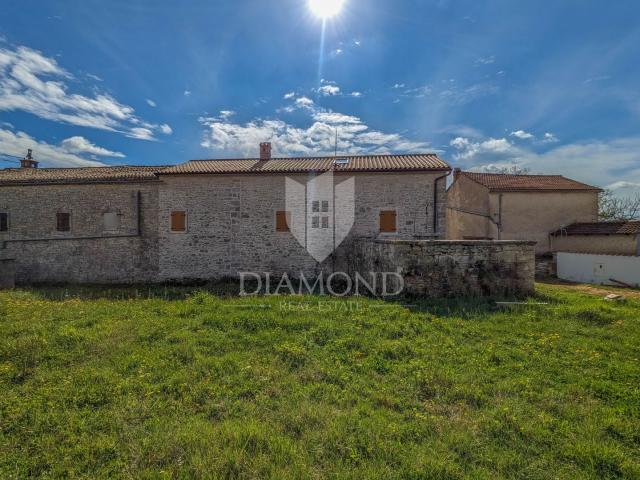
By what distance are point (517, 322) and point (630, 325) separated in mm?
2088

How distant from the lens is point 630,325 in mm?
5844

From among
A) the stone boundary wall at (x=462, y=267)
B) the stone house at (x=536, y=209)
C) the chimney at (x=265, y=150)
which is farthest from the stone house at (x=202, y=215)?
the stone house at (x=536, y=209)

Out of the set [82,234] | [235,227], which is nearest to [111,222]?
[82,234]

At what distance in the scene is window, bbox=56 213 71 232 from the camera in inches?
534

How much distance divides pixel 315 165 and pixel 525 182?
A: 545 inches

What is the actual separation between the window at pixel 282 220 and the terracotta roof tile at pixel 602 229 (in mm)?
15360

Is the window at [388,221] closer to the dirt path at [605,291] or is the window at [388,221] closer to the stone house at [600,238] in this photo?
the dirt path at [605,291]

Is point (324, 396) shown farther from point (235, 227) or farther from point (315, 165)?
point (315, 165)

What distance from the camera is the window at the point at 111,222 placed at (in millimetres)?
13484

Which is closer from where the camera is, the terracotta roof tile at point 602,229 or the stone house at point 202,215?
the stone house at point 202,215

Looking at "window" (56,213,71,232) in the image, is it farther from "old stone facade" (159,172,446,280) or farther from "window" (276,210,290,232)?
"window" (276,210,290,232)

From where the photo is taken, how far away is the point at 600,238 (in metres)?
15.6

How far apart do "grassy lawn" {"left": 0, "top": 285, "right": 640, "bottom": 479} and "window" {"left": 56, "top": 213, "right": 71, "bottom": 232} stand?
888 cm

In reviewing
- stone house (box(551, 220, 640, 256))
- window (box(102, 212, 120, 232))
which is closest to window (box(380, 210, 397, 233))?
stone house (box(551, 220, 640, 256))
